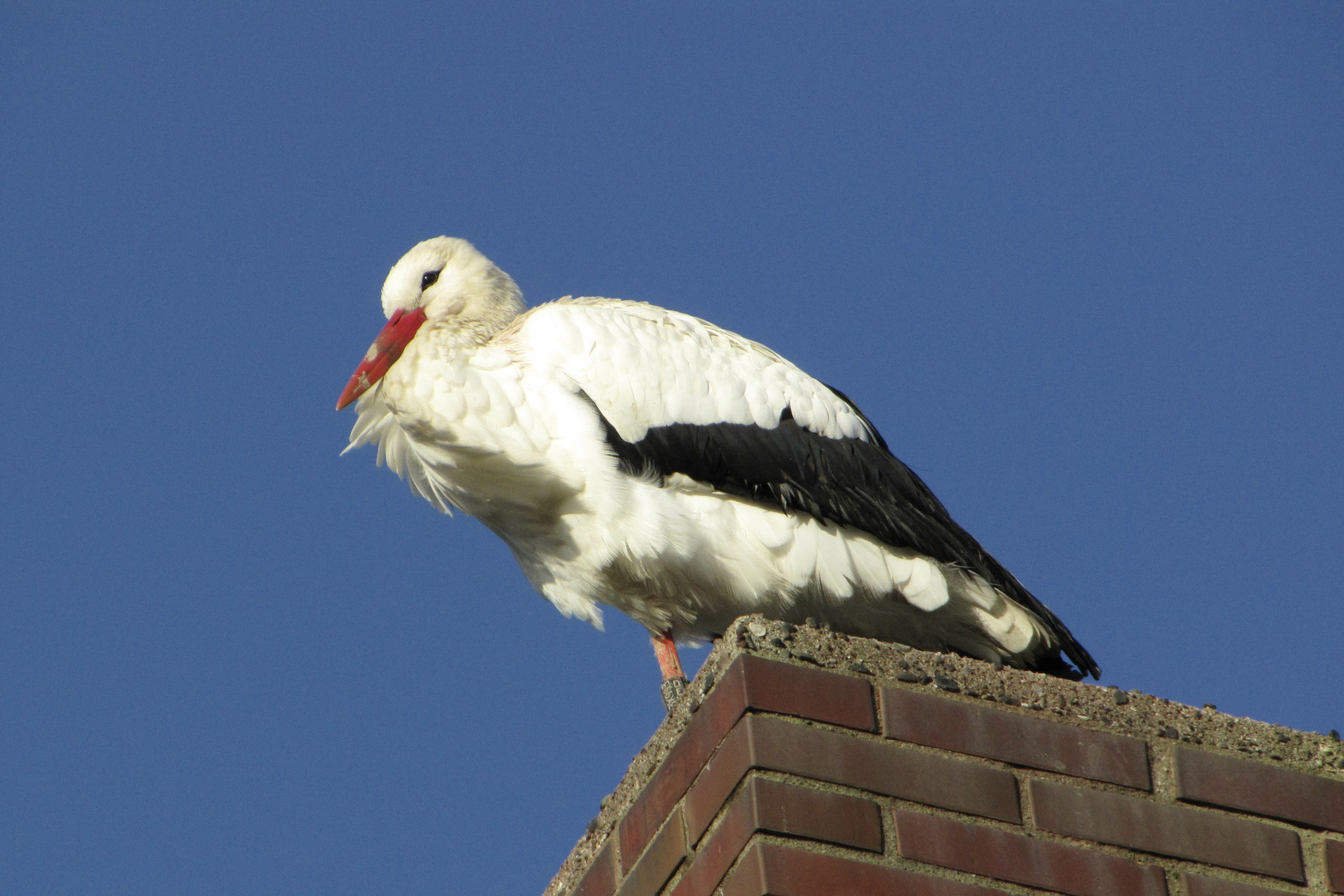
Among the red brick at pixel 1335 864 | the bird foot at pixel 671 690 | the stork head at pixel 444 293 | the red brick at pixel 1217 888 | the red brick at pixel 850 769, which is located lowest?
the red brick at pixel 850 769

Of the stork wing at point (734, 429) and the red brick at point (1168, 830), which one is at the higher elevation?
the stork wing at point (734, 429)

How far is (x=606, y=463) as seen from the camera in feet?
19.9

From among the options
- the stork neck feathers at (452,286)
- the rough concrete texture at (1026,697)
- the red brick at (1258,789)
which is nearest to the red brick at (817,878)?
the rough concrete texture at (1026,697)

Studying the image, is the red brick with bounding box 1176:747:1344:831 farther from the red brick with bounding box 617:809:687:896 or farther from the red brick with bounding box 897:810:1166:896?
the red brick with bounding box 617:809:687:896

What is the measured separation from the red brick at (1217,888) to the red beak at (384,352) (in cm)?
425

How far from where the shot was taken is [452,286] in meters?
7.44

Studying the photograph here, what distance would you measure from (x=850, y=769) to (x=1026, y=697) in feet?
1.76

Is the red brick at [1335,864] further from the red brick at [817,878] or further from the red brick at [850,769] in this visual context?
the red brick at [817,878]

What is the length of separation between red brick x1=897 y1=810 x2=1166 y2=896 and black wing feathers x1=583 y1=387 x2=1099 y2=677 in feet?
9.96

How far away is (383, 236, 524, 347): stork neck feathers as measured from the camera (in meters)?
7.36

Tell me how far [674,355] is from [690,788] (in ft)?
10.9

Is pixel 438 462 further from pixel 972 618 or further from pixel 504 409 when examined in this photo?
pixel 972 618

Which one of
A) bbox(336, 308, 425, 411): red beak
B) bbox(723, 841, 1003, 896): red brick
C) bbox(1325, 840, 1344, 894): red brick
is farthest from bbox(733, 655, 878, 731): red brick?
bbox(336, 308, 425, 411): red beak

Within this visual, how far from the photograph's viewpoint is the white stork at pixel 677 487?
6.14m
